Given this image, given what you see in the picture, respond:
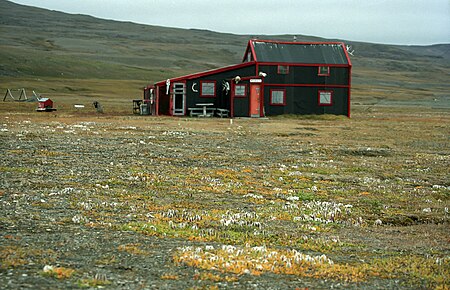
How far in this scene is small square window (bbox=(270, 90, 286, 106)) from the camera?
5588 cm

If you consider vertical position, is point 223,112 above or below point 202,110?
below

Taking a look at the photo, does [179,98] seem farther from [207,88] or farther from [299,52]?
[299,52]

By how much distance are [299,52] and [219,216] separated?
4544 cm

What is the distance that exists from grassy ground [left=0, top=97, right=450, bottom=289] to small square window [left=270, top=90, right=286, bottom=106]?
27802mm

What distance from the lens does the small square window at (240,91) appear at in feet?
178

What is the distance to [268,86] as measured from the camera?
2190 inches

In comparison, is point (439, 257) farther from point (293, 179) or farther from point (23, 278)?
point (293, 179)

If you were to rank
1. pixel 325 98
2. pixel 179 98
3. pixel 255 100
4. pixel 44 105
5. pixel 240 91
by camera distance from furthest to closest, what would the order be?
1. pixel 325 98
2. pixel 44 105
3. pixel 179 98
4. pixel 255 100
5. pixel 240 91

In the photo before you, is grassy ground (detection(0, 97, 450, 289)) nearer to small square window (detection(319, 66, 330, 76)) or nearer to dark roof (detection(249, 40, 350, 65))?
dark roof (detection(249, 40, 350, 65))

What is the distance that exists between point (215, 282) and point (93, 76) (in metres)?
130

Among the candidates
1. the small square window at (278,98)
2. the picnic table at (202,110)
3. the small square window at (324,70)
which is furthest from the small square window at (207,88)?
the small square window at (324,70)

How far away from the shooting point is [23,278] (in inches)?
330

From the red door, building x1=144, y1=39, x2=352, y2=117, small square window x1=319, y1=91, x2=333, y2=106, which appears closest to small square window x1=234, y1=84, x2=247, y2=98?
building x1=144, y1=39, x2=352, y2=117

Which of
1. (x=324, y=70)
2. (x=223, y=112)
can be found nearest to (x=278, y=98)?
(x=324, y=70)
